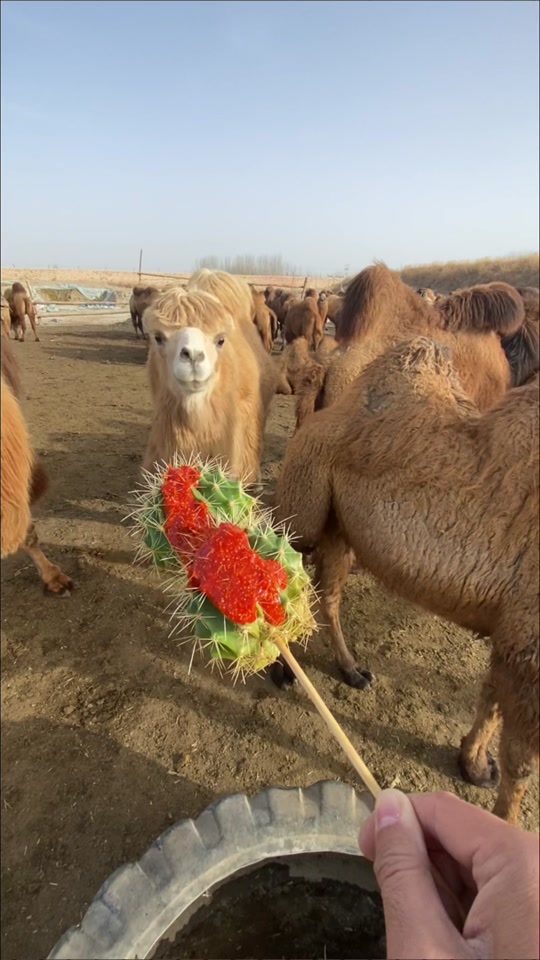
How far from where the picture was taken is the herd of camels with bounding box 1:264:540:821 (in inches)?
70.3

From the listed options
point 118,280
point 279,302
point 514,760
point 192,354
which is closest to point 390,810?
point 514,760

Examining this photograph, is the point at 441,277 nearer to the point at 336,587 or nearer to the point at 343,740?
the point at 336,587

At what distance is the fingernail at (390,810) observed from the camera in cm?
119

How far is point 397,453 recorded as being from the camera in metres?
2.05

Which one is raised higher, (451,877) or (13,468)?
(13,468)

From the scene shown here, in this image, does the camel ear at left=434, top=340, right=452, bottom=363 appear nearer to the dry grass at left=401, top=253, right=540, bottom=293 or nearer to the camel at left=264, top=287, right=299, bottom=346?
the camel at left=264, top=287, right=299, bottom=346

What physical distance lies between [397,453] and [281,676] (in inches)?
73.7

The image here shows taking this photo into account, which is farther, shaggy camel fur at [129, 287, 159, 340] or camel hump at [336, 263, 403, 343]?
shaggy camel fur at [129, 287, 159, 340]

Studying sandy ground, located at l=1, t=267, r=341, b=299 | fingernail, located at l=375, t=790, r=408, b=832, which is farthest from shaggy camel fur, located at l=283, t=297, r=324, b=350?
fingernail, located at l=375, t=790, r=408, b=832

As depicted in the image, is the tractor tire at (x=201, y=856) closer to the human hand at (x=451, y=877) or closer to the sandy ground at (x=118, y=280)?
the human hand at (x=451, y=877)

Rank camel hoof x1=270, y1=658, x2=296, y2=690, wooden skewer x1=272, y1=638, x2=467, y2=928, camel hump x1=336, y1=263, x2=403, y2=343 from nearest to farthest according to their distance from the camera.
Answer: wooden skewer x1=272, y1=638, x2=467, y2=928 < camel hoof x1=270, y1=658, x2=296, y2=690 < camel hump x1=336, y1=263, x2=403, y2=343

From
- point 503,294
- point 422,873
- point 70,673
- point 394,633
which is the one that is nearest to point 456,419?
point 422,873

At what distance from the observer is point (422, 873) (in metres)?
1.08

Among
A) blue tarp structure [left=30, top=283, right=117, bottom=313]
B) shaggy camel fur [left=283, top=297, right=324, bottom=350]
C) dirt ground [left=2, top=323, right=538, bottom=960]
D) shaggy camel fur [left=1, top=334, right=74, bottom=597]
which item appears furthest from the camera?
blue tarp structure [left=30, top=283, right=117, bottom=313]
